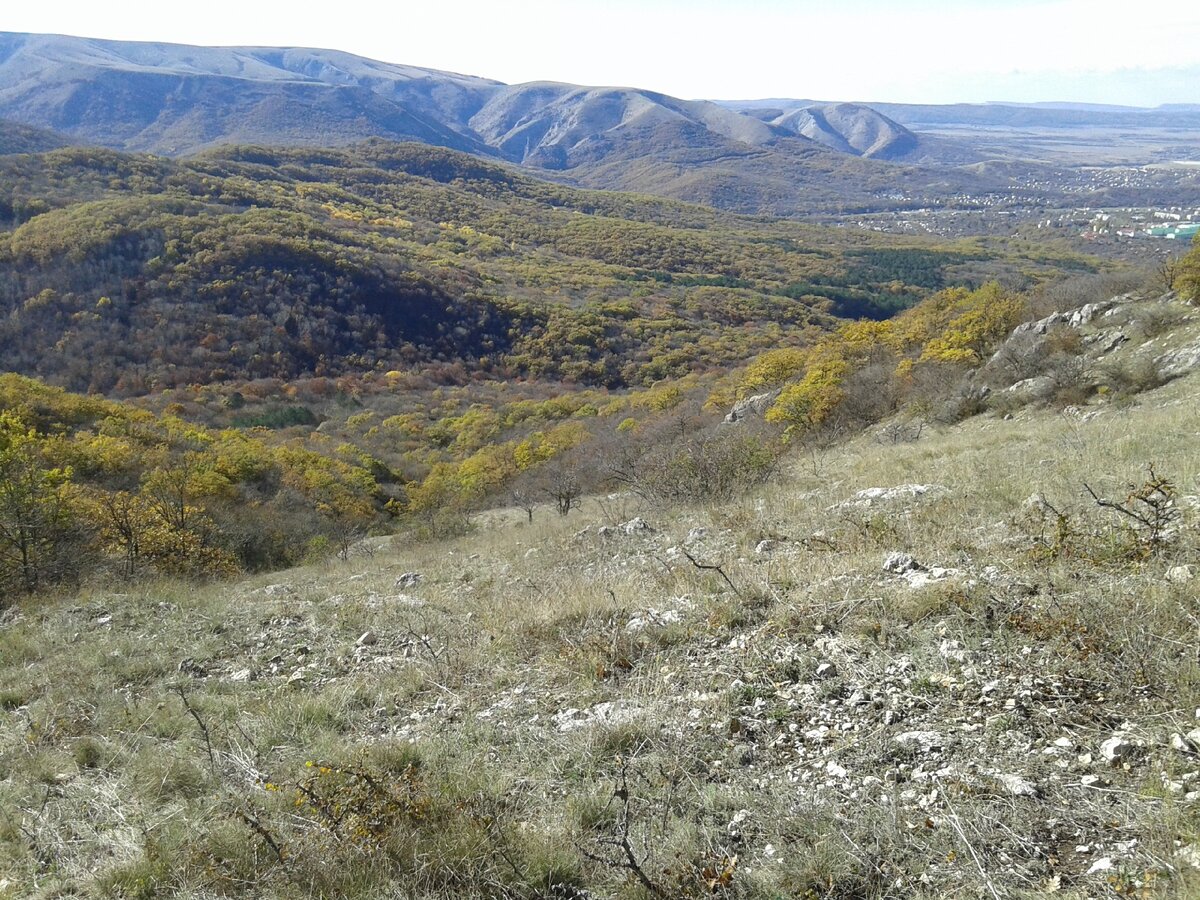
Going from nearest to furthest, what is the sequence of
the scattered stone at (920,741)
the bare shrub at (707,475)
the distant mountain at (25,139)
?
the scattered stone at (920,741) < the bare shrub at (707,475) < the distant mountain at (25,139)

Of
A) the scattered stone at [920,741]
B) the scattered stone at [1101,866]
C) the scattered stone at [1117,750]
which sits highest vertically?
the scattered stone at [1117,750]

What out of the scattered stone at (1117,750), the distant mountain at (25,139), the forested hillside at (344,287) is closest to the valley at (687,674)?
the scattered stone at (1117,750)

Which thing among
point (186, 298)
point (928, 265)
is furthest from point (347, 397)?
point (928, 265)

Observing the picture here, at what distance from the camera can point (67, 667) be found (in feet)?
17.3

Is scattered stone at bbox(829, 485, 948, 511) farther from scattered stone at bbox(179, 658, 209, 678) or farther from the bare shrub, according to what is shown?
scattered stone at bbox(179, 658, 209, 678)

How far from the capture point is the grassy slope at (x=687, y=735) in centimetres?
224

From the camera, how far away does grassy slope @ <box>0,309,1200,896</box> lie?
224cm

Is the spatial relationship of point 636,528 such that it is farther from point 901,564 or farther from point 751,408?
point 751,408

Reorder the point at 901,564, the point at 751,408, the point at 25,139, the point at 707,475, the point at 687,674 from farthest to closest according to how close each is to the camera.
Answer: the point at 25,139
the point at 751,408
the point at 707,475
the point at 901,564
the point at 687,674

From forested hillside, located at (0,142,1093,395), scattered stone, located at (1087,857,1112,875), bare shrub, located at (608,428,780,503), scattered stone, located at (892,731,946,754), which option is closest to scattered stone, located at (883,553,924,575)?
scattered stone, located at (892,731,946,754)

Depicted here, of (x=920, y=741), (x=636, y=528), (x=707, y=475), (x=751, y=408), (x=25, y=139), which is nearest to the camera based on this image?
(x=920, y=741)

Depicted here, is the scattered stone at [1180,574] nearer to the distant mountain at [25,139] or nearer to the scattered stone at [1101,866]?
the scattered stone at [1101,866]

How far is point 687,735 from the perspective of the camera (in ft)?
10.0

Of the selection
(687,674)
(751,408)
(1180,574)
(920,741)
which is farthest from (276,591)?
(751,408)
